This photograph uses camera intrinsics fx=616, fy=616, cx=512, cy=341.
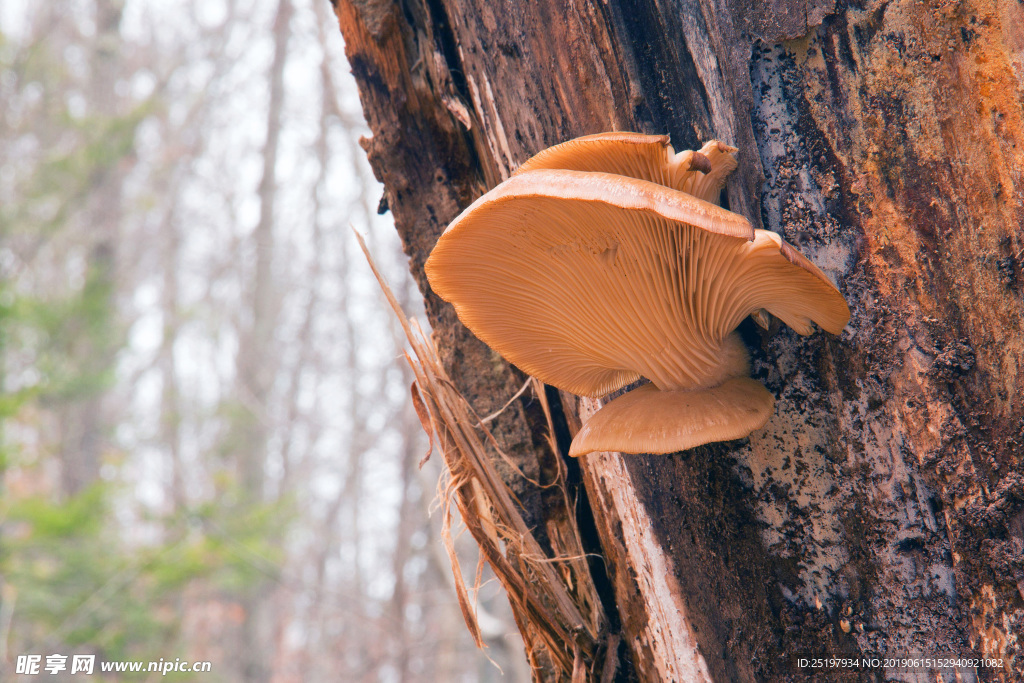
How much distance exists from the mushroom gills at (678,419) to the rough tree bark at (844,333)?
167 mm

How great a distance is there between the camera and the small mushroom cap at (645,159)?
1.28 metres

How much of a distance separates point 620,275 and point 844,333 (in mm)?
514

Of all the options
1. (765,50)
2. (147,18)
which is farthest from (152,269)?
(765,50)

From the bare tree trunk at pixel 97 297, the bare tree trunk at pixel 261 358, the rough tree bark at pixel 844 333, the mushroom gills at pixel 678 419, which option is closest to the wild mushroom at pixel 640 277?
the mushroom gills at pixel 678 419

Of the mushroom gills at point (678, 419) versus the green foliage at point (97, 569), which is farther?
the green foliage at point (97, 569)

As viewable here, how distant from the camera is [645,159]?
1.37m

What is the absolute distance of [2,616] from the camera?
21.6ft

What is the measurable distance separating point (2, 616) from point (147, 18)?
1542 cm

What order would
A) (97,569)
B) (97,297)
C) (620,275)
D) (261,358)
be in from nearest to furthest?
(620,275), (97,569), (97,297), (261,358)

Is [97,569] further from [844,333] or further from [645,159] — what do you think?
[844,333]

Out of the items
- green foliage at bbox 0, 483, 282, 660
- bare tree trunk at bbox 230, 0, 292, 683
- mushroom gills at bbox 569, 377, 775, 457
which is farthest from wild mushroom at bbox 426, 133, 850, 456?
bare tree trunk at bbox 230, 0, 292, 683

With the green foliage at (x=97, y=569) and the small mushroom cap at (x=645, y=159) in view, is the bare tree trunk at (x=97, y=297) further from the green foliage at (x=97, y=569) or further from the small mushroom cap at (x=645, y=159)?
the small mushroom cap at (x=645, y=159)

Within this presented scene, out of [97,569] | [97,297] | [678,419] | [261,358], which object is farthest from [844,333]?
[261,358]

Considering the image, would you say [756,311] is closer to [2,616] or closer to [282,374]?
[2,616]
